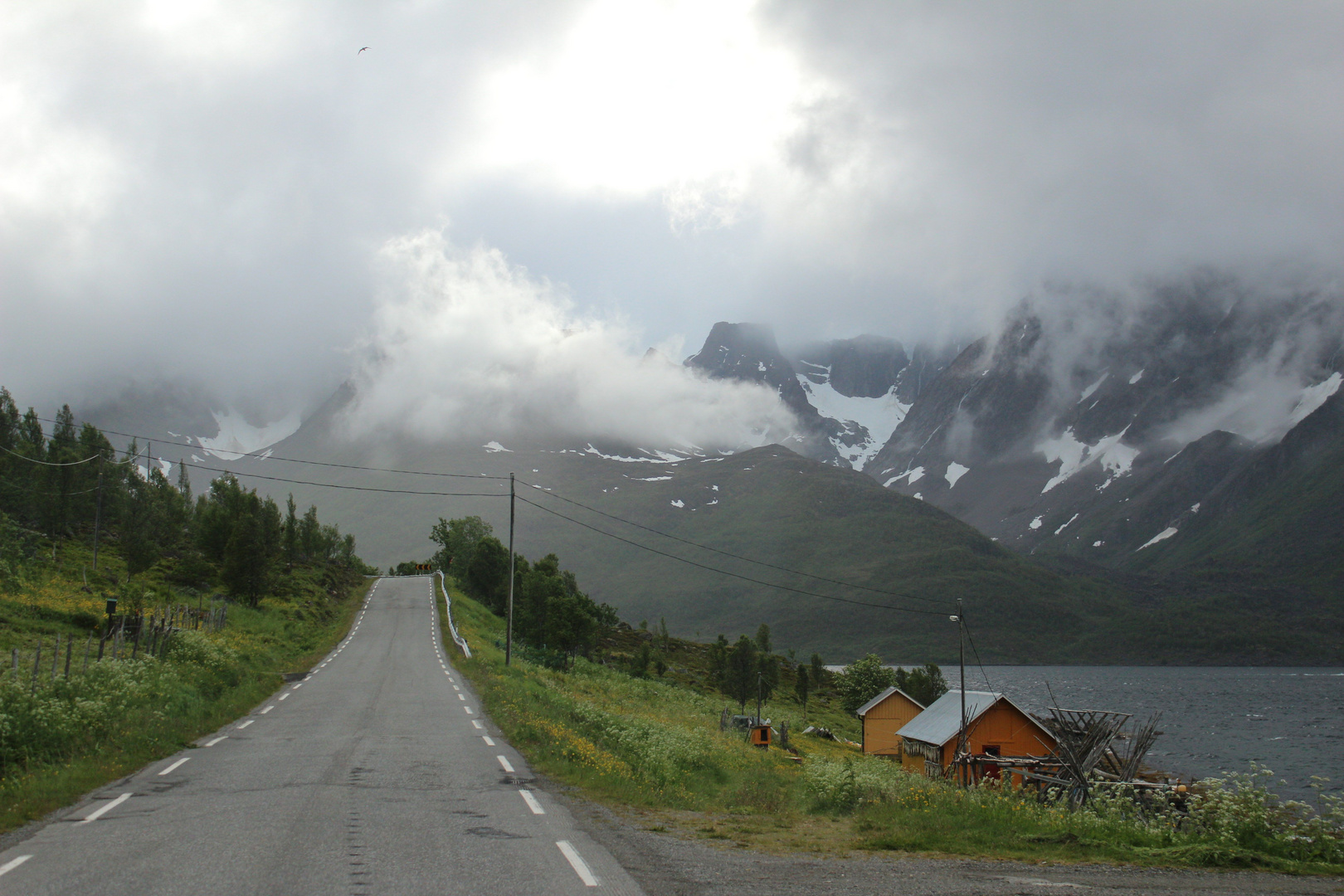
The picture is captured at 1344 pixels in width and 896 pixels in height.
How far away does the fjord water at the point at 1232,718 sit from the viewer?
7719cm

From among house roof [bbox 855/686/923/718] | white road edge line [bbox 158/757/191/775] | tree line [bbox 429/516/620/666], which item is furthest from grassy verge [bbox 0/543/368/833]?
house roof [bbox 855/686/923/718]

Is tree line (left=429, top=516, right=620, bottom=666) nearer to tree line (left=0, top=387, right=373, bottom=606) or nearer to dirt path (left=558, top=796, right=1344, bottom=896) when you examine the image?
Result: tree line (left=0, top=387, right=373, bottom=606)

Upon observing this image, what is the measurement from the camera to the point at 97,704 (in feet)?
51.0

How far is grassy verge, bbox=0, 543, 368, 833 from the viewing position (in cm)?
1248

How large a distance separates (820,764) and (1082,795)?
507 inches

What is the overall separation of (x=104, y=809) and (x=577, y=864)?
7081 millimetres

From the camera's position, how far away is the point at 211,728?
19000 mm

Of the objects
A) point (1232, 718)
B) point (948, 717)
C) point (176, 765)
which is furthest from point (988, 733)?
point (1232, 718)

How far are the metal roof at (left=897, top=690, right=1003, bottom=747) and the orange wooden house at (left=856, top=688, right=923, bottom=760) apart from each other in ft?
34.1

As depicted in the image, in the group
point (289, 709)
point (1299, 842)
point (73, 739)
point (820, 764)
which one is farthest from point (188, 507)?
point (1299, 842)

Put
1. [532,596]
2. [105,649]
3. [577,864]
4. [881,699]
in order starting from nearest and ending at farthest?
[577,864] → [105,649] → [881,699] → [532,596]

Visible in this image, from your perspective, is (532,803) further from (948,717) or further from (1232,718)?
(1232,718)

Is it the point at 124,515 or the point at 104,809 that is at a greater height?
the point at 124,515

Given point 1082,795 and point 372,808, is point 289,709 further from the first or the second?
point 1082,795
